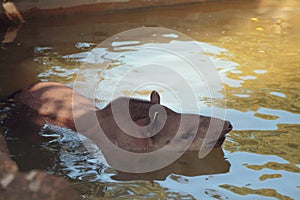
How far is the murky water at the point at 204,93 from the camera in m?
4.61

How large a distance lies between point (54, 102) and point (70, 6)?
498cm

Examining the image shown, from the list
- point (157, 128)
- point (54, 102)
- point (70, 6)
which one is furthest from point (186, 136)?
point (70, 6)

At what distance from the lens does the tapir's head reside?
4707 mm

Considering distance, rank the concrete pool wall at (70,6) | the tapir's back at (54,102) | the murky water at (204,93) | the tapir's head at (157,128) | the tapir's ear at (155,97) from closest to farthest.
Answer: the murky water at (204,93), the tapir's head at (157,128), the tapir's ear at (155,97), the tapir's back at (54,102), the concrete pool wall at (70,6)

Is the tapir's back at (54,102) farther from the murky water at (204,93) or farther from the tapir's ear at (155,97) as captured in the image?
the tapir's ear at (155,97)

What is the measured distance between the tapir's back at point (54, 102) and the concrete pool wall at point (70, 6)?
4236 mm

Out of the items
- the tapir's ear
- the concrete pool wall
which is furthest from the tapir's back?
the concrete pool wall

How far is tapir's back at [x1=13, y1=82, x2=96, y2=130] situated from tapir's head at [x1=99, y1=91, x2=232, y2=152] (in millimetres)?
516

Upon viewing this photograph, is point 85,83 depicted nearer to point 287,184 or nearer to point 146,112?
point 146,112

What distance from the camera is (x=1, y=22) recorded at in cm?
953

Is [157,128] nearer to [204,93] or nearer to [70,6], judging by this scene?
[204,93]

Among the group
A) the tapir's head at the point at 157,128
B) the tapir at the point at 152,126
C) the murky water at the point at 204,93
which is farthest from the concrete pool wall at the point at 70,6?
the tapir's head at the point at 157,128

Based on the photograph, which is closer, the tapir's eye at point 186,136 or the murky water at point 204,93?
the murky water at point 204,93

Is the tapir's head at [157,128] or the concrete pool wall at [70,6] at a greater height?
the concrete pool wall at [70,6]
